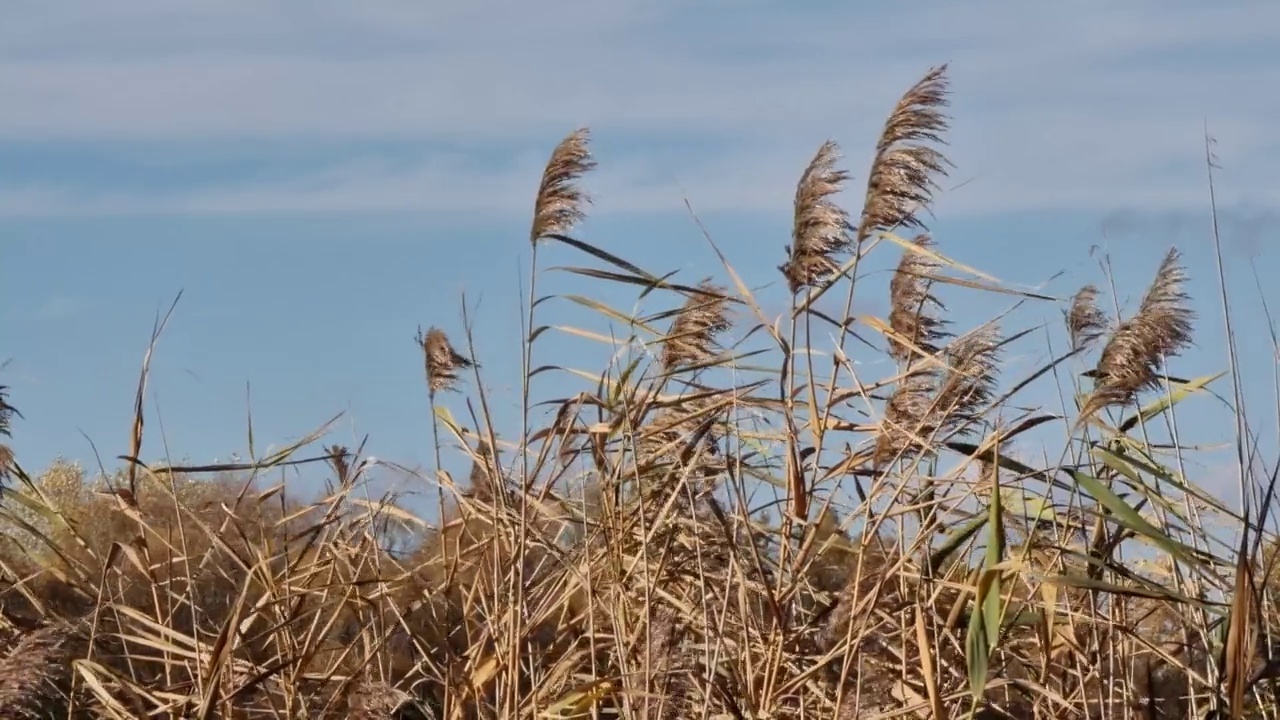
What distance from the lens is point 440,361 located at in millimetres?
3867

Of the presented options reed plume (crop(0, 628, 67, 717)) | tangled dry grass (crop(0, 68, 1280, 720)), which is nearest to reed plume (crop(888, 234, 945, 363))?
tangled dry grass (crop(0, 68, 1280, 720))

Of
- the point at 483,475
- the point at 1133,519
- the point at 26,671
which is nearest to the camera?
the point at 1133,519

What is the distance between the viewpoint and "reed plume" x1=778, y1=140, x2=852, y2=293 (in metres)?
3.12

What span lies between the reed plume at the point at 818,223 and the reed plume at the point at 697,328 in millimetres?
408

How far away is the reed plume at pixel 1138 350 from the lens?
319 centimetres

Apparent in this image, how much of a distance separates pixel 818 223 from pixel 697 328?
583mm

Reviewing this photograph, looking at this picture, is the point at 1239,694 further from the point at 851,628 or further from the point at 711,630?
the point at 711,630

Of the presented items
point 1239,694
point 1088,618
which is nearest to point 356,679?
point 1088,618

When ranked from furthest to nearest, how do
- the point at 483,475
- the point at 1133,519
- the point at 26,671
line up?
the point at 483,475
the point at 26,671
the point at 1133,519

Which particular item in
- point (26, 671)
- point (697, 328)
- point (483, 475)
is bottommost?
point (26, 671)

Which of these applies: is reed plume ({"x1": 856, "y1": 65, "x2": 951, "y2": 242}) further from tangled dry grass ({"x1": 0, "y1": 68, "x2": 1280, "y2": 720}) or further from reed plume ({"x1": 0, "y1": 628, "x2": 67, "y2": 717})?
reed plume ({"x1": 0, "y1": 628, "x2": 67, "y2": 717})

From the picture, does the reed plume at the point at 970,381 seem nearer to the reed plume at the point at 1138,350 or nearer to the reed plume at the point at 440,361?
the reed plume at the point at 1138,350

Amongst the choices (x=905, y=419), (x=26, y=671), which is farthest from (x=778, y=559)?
(x=26, y=671)

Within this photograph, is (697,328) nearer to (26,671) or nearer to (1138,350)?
(1138,350)
